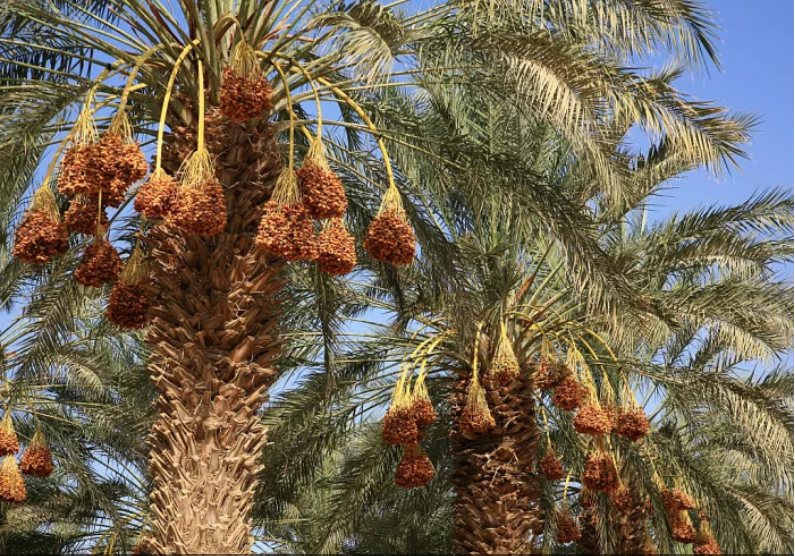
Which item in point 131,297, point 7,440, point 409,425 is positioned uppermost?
point 409,425

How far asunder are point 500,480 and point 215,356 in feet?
17.9

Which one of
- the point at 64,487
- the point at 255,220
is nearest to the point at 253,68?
the point at 255,220

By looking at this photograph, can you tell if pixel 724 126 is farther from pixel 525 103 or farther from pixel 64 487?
pixel 64 487

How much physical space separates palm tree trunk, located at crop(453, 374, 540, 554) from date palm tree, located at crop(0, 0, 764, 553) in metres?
2.94

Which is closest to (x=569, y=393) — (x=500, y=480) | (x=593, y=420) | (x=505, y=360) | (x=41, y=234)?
(x=593, y=420)

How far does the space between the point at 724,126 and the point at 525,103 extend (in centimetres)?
167

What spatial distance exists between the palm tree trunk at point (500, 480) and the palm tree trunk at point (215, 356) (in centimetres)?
496

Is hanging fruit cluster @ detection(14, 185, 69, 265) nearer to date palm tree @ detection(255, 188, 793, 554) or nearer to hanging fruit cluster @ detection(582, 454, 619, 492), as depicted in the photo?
date palm tree @ detection(255, 188, 793, 554)

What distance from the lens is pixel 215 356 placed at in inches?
280

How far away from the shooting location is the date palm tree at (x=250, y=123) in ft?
22.9

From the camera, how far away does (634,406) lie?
1090cm

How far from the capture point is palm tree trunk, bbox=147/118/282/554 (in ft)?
22.6

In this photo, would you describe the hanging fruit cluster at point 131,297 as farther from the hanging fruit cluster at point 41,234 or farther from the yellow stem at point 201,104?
the yellow stem at point 201,104

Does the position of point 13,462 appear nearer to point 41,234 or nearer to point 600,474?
point 600,474
